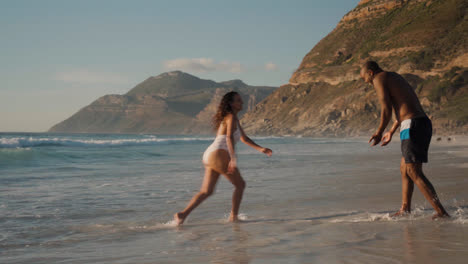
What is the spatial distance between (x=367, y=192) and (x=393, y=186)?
0.84m

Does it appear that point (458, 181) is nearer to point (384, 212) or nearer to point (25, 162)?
point (384, 212)

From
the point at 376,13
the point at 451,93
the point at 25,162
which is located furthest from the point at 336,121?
the point at 25,162

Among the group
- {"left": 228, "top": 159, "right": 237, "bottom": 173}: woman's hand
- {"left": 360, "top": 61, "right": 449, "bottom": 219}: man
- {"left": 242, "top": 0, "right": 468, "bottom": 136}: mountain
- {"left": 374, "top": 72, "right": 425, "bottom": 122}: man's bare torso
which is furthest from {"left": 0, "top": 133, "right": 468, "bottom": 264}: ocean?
{"left": 242, "top": 0, "right": 468, "bottom": 136}: mountain

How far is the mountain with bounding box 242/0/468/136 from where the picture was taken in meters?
60.1

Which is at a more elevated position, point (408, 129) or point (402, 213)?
point (408, 129)

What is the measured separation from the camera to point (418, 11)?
81938mm

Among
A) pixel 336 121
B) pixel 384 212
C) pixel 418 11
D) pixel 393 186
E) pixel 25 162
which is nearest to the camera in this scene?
pixel 384 212

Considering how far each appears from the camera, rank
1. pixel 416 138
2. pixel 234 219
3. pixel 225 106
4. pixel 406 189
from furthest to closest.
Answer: pixel 406 189 < pixel 234 219 < pixel 225 106 < pixel 416 138

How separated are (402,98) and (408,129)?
362 mm

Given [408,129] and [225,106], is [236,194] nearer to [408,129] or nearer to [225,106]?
[225,106]

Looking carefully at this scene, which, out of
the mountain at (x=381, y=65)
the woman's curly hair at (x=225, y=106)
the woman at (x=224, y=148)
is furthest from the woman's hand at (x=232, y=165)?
the mountain at (x=381, y=65)

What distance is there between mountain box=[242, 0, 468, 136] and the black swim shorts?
47110 mm

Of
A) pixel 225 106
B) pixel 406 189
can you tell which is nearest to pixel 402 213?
pixel 406 189

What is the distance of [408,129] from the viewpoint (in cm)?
476
